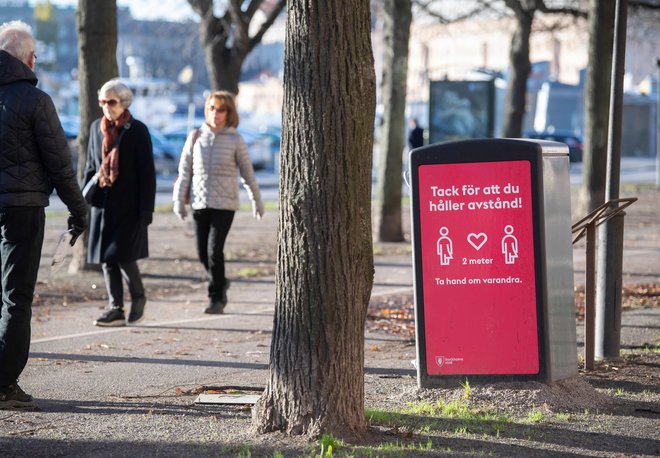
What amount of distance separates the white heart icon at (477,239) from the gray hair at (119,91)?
12.5 ft

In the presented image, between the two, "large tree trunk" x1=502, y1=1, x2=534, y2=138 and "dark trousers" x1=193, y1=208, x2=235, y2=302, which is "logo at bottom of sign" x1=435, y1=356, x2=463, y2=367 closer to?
"dark trousers" x1=193, y1=208, x2=235, y2=302

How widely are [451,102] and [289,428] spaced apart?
15864 mm

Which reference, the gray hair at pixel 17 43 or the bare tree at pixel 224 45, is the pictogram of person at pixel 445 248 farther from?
the bare tree at pixel 224 45

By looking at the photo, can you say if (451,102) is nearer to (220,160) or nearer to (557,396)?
(220,160)

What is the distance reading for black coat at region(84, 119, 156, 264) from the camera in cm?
939

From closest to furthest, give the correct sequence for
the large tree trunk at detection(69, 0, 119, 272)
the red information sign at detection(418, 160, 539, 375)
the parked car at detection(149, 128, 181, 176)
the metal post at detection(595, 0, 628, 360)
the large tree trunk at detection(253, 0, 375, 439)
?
the large tree trunk at detection(253, 0, 375, 439) → the red information sign at detection(418, 160, 539, 375) → the metal post at detection(595, 0, 628, 360) → the large tree trunk at detection(69, 0, 119, 272) → the parked car at detection(149, 128, 181, 176)

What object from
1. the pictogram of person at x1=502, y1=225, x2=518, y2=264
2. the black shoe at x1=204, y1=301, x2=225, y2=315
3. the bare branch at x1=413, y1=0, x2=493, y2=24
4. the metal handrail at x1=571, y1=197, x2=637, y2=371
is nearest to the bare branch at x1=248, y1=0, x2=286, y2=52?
the bare branch at x1=413, y1=0, x2=493, y2=24

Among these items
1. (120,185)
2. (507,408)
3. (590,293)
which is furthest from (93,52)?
(507,408)

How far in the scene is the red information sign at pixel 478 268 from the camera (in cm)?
662

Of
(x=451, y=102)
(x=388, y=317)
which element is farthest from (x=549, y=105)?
(x=388, y=317)

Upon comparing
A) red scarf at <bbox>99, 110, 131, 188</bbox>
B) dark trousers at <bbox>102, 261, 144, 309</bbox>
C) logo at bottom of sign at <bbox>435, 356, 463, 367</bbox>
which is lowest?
logo at bottom of sign at <bbox>435, 356, 463, 367</bbox>

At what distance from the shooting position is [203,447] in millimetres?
5523

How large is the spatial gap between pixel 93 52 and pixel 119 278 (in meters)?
4.31

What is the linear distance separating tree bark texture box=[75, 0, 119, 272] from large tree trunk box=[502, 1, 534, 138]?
11997mm
